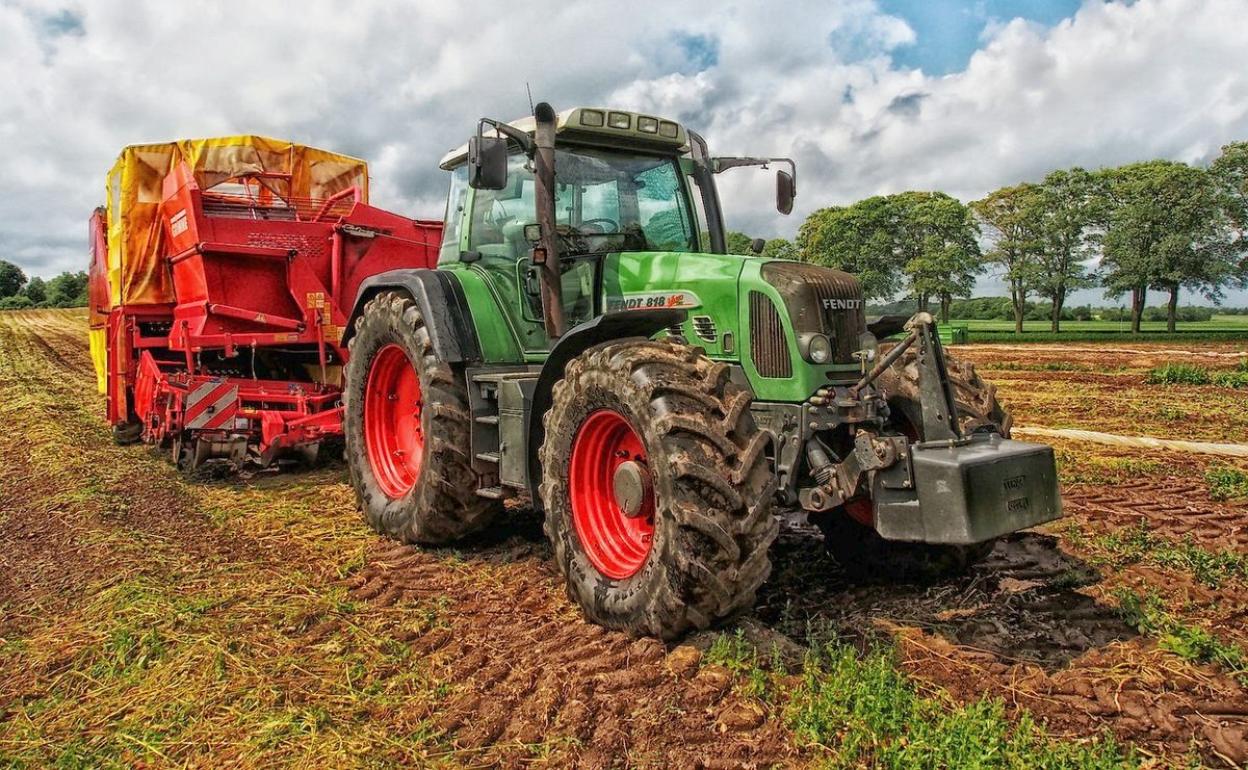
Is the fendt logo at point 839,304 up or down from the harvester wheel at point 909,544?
up

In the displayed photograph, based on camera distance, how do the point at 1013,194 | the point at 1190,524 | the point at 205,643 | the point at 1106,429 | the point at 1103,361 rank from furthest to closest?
1. the point at 1013,194
2. the point at 1103,361
3. the point at 1106,429
4. the point at 1190,524
5. the point at 205,643

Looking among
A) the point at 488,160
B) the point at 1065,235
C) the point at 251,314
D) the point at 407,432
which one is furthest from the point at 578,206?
the point at 1065,235

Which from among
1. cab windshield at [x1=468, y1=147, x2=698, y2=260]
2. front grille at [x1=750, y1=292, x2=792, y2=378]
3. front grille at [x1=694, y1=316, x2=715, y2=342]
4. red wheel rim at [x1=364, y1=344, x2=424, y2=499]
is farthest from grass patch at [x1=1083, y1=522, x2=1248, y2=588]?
red wheel rim at [x1=364, y1=344, x2=424, y2=499]

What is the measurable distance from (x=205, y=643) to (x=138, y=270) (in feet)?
19.2

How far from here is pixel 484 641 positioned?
403 centimetres

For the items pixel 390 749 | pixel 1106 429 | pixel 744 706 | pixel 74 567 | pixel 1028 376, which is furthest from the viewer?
pixel 1028 376

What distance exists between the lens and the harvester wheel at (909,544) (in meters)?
4.41

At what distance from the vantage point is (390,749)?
3.06 meters

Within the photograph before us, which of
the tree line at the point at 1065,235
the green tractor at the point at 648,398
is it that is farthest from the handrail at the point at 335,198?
the tree line at the point at 1065,235

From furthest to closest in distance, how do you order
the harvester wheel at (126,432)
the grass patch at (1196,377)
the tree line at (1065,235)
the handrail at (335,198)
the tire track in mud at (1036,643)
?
the tree line at (1065,235), the grass patch at (1196,377), the harvester wheel at (126,432), the handrail at (335,198), the tire track in mud at (1036,643)

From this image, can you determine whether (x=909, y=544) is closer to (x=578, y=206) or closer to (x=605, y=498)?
(x=605, y=498)

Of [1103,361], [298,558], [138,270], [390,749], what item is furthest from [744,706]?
[1103,361]

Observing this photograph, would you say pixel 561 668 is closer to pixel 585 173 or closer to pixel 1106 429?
pixel 585 173

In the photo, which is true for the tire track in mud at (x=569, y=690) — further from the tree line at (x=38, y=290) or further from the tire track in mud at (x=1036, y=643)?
the tree line at (x=38, y=290)
